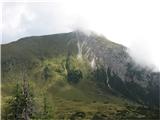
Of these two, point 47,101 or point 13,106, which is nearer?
point 13,106

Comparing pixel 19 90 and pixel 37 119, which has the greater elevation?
pixel 19 90

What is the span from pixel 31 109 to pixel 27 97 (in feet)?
16.2

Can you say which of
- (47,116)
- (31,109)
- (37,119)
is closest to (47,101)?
(47,116)

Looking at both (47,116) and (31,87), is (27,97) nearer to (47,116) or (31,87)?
(31,87)

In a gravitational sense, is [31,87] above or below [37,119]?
above

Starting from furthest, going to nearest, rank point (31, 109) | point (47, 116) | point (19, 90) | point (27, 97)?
point (47, 116), point (19, 90), point (31, 109), point (27, 97)

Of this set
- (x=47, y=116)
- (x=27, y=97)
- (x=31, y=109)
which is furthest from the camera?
(x=47, y=116)

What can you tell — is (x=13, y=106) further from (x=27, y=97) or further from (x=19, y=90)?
(x=27, y=97)

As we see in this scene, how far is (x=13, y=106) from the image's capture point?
247ft

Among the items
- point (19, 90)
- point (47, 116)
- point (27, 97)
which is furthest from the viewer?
point (47, 116)

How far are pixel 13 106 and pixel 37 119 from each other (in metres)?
6.21

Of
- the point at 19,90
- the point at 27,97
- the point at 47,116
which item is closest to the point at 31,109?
the point at 27,97

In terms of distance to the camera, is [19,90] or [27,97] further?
[19,90]

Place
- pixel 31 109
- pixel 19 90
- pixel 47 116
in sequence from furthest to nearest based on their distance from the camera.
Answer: pixel 47 116, pixel 19 90, pixel 31 109
